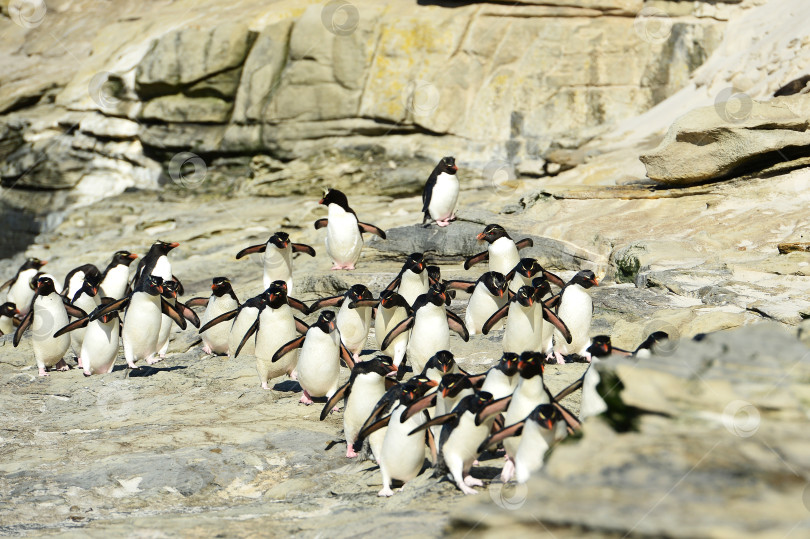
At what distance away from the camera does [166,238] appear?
18.4 metres

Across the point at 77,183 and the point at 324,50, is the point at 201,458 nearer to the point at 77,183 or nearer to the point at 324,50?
the point at 324,50

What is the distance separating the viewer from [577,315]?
8.97m

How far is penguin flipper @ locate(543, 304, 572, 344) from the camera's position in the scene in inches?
335

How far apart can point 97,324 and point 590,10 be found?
14.3 m

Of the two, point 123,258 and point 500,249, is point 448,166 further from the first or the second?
point 123,258

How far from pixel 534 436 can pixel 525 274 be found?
4.65 meters

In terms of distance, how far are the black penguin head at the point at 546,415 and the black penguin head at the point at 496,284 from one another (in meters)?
3.83

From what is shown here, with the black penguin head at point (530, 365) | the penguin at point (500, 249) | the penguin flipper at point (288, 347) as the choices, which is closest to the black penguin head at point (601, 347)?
the black penguin head at point (530, 365)

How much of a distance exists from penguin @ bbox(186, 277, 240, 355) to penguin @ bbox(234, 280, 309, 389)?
1.47m

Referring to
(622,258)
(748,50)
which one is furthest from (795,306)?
(748,50)

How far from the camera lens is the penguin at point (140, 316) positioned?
10008mm

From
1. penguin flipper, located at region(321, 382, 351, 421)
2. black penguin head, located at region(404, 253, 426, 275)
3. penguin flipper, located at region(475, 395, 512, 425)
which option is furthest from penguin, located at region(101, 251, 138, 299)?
penguin flipper, located at region(475, 395, 512, 425)

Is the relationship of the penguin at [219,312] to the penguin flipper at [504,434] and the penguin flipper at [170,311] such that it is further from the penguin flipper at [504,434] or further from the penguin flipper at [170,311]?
the penguin flipper at [504,434]

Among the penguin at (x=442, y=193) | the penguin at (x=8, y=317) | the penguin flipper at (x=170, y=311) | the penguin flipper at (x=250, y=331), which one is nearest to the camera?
the penguin flipper at (x=250, y=331)
